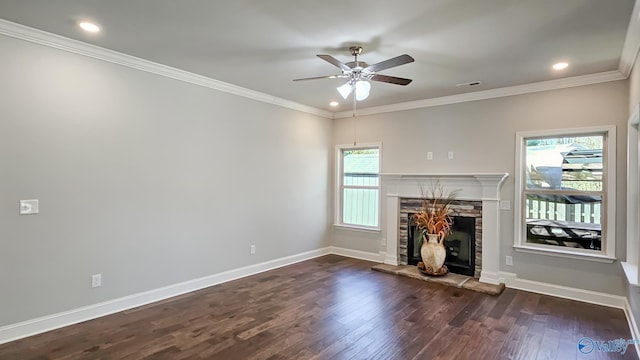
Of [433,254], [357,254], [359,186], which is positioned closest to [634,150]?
[433,254]

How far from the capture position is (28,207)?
3051 millimetres

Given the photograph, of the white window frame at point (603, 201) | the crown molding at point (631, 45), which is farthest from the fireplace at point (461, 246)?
the crown molding at point (631, 45)

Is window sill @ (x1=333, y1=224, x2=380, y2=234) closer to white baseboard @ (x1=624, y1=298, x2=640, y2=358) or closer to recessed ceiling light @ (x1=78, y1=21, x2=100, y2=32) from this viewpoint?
white baseboard @ (x1=624, y1=298, x2=640, y2=358)

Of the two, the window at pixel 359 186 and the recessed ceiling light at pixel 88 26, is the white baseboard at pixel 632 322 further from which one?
the recessed ceiling light at pixel 88 26

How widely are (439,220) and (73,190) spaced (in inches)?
177

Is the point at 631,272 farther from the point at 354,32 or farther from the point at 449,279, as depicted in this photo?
the point at 354,32

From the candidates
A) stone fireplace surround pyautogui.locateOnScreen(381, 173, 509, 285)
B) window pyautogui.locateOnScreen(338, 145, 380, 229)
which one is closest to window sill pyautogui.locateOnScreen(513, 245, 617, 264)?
stone fireplace surround pyautogui.locateOnScreen(381, 173, 509, 285)

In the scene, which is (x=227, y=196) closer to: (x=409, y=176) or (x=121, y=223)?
(x=121, y=223)

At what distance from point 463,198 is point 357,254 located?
2.12 meters

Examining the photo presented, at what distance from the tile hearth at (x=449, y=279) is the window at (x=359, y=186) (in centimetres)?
89

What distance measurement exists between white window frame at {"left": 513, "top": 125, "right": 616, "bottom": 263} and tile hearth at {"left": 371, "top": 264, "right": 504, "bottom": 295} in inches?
26.5

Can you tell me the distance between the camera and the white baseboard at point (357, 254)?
5903 mm

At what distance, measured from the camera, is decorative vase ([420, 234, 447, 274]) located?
4871 millimetres

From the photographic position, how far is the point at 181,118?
13.7 feet
